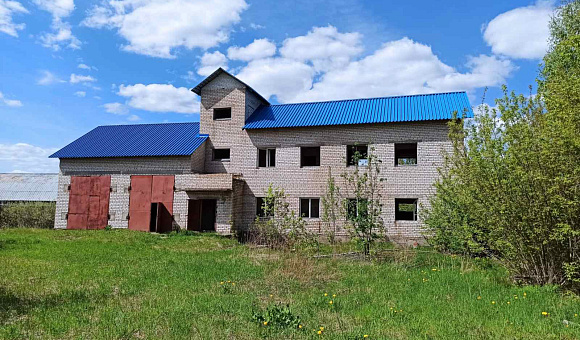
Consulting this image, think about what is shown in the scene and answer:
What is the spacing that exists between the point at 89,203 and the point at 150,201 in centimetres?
379

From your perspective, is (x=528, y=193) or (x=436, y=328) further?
(x=528, y=193)

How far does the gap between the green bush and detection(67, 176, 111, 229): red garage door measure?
2771 millimetres

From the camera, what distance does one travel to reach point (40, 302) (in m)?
6.56

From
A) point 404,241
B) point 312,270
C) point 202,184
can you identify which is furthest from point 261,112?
point 312,270

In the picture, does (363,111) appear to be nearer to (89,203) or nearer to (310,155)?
(310,155)

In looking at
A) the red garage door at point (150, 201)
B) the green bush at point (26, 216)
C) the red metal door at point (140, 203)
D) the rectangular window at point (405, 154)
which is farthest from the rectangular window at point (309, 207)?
the green bush at point (26, 216)

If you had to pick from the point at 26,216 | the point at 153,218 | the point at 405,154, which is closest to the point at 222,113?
the point at 153,218

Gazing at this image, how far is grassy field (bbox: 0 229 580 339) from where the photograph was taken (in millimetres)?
5211

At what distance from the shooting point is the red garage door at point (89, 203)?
21109mm

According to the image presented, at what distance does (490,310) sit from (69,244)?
14.3 metres

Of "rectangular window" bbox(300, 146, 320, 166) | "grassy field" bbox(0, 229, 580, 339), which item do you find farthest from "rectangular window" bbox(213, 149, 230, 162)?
"grassy field" bbox(0, 229, 580, 339)

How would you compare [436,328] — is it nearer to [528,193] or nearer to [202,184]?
[528,193]

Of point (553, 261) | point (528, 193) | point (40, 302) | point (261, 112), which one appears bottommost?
point (40, 302)

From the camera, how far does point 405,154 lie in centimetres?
2117
